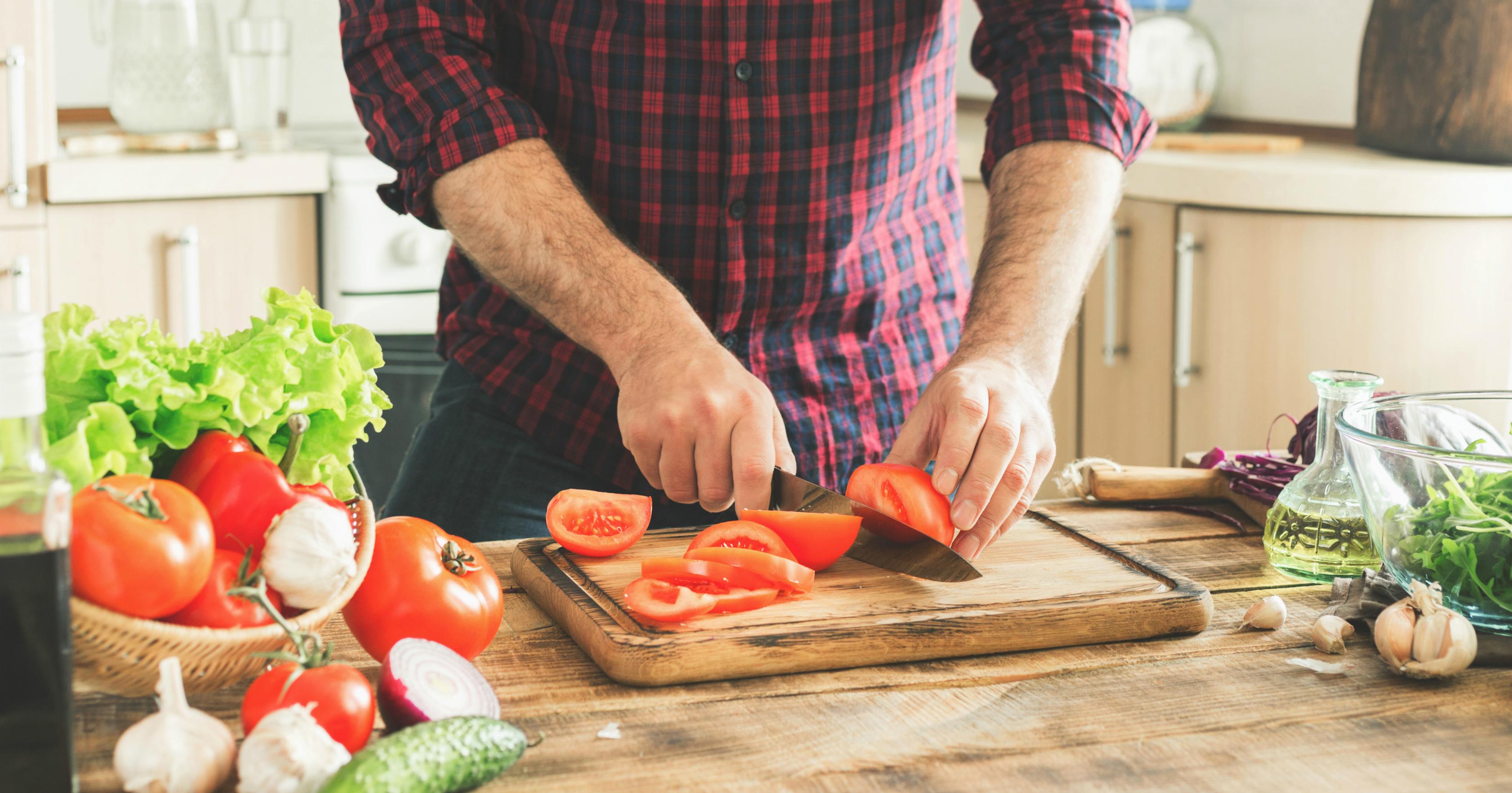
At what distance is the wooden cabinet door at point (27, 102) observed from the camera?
231 centimetres

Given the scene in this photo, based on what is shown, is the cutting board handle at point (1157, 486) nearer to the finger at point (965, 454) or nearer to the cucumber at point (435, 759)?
the finger at point (965, 454)

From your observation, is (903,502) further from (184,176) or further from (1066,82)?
(184,176)

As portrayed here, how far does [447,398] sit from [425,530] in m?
0.61

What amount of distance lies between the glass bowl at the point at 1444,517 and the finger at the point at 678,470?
497mm

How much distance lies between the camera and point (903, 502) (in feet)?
3.53

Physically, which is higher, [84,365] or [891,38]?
[891,38]

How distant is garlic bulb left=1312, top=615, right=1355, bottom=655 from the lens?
3.02 ft

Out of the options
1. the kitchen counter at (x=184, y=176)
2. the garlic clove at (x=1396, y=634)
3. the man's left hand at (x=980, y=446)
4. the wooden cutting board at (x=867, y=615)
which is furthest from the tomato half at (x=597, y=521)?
the kitchen counter at (x=184, y=176)

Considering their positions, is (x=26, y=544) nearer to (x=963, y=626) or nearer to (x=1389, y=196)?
(x=963, y=626)

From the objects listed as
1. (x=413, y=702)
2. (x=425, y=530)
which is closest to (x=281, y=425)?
(x=425, y=530)

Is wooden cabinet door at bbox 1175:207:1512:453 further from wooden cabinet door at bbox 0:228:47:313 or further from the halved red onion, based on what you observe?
wooden cabinet door at bbox 0:228:47:313

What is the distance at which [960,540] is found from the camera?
1098 millimetres

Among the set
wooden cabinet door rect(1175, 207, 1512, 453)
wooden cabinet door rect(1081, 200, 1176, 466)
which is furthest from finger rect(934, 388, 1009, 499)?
wooden cabinet door rect(1081, 200, 1176, 466)

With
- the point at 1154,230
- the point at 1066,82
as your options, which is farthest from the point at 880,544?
the point at 1154,230
